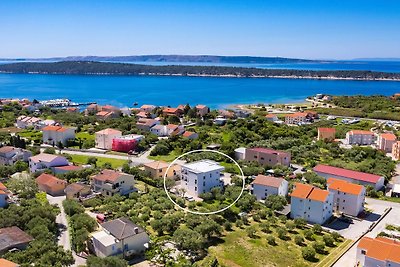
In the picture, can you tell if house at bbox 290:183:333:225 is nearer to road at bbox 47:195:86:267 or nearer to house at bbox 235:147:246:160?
house at bbox 235:147:246:160

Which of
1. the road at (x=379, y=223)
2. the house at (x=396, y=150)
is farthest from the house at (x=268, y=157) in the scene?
the house at (x=396, y=150)

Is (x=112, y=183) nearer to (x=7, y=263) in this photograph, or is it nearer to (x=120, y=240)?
(x=120, y=240)

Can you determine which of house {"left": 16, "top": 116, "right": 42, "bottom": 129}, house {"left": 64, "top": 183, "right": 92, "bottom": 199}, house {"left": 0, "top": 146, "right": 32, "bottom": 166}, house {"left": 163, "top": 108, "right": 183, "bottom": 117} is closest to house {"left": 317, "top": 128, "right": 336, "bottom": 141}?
house {"left": 163, "top": 108, "right": 183, "bottom": 117}

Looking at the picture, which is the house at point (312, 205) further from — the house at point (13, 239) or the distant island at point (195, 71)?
the distant island at point (195, 71)

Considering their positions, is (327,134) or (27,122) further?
(27,122)

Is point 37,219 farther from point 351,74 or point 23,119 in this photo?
point 351,74

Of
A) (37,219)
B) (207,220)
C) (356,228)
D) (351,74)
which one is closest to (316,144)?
(356,228)

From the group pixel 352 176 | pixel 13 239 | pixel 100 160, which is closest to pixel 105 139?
pixel 100 160
